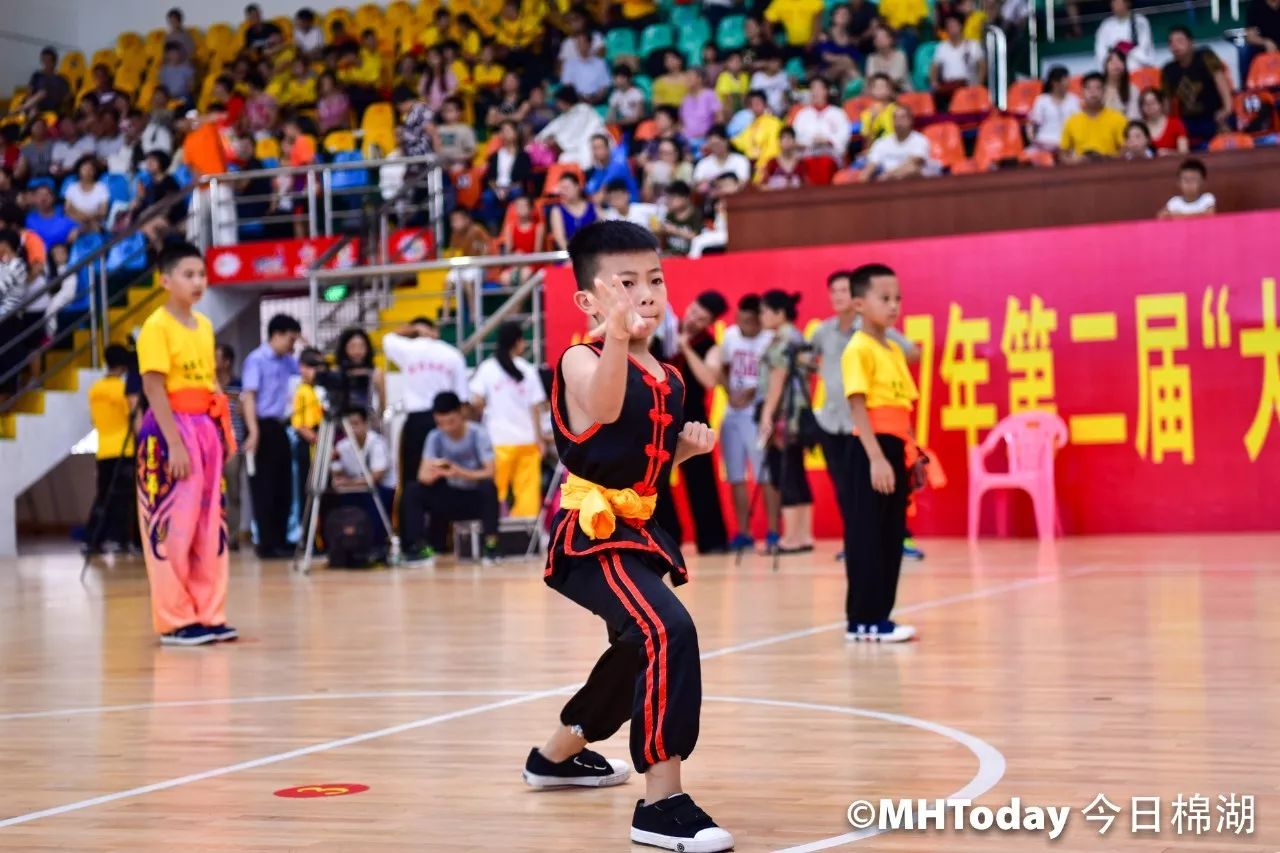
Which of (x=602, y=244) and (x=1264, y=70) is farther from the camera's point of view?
(x=1264, y=70)

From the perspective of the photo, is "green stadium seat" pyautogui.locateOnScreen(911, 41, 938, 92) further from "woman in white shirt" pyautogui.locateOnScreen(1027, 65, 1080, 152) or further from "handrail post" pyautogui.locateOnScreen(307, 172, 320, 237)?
"handrail post" pyautogui.locateOnScreen(307, 172, 320, 237)

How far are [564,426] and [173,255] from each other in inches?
158

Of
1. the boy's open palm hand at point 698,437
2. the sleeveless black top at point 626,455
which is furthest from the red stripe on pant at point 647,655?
the boy's open palm hand at point 698,437

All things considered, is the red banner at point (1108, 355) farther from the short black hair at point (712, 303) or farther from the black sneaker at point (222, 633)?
the black sneaker at point (222, 633)

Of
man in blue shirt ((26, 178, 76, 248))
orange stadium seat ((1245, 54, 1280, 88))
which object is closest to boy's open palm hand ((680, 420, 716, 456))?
orange stadium seat ((1245, 54, 1280, 88))

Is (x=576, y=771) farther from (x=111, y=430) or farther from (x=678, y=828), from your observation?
(x=111, y=430)

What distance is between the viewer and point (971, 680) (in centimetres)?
565

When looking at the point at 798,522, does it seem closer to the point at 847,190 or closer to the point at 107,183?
the point at 847,190

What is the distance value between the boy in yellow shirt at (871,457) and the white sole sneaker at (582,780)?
2633 mm

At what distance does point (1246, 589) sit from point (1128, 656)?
2502mm

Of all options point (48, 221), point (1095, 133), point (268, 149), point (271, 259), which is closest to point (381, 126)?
point (268, 149)

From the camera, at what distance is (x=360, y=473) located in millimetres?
12562

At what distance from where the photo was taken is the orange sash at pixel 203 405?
736cm

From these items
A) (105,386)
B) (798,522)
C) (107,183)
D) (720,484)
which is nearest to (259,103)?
(107,183)
